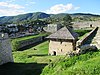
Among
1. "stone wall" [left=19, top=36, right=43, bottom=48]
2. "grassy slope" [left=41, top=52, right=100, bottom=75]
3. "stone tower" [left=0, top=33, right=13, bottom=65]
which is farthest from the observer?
"stone wall" [left=19, top=36, right=43, bottom=48]

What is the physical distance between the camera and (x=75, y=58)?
702 inches

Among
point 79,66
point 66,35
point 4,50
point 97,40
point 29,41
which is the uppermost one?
point 97,40

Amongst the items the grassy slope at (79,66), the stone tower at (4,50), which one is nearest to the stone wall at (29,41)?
the stone tower at (4,50)

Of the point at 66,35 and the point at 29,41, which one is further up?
the point at 66,35

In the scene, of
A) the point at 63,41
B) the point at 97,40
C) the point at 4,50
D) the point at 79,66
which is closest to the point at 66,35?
the point at 63,41

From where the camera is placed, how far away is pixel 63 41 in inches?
1419

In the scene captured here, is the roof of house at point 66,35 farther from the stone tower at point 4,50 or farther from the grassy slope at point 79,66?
the grassy slope at point 79,66

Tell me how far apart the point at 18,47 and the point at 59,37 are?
2115 cm

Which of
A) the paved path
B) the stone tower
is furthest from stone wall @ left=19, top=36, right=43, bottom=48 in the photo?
the paved path

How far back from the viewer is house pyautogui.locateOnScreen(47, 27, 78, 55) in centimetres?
3524

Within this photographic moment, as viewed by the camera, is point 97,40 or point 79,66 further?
point 97,40

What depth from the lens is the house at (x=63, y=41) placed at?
3524 centimetres

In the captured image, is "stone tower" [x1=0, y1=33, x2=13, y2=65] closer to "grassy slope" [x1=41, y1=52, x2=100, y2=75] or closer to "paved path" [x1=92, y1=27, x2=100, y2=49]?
"paved path" [x1=92, y1=27, x2=100, y2=49]

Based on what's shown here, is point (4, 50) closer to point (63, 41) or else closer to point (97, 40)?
point (63, 41)
